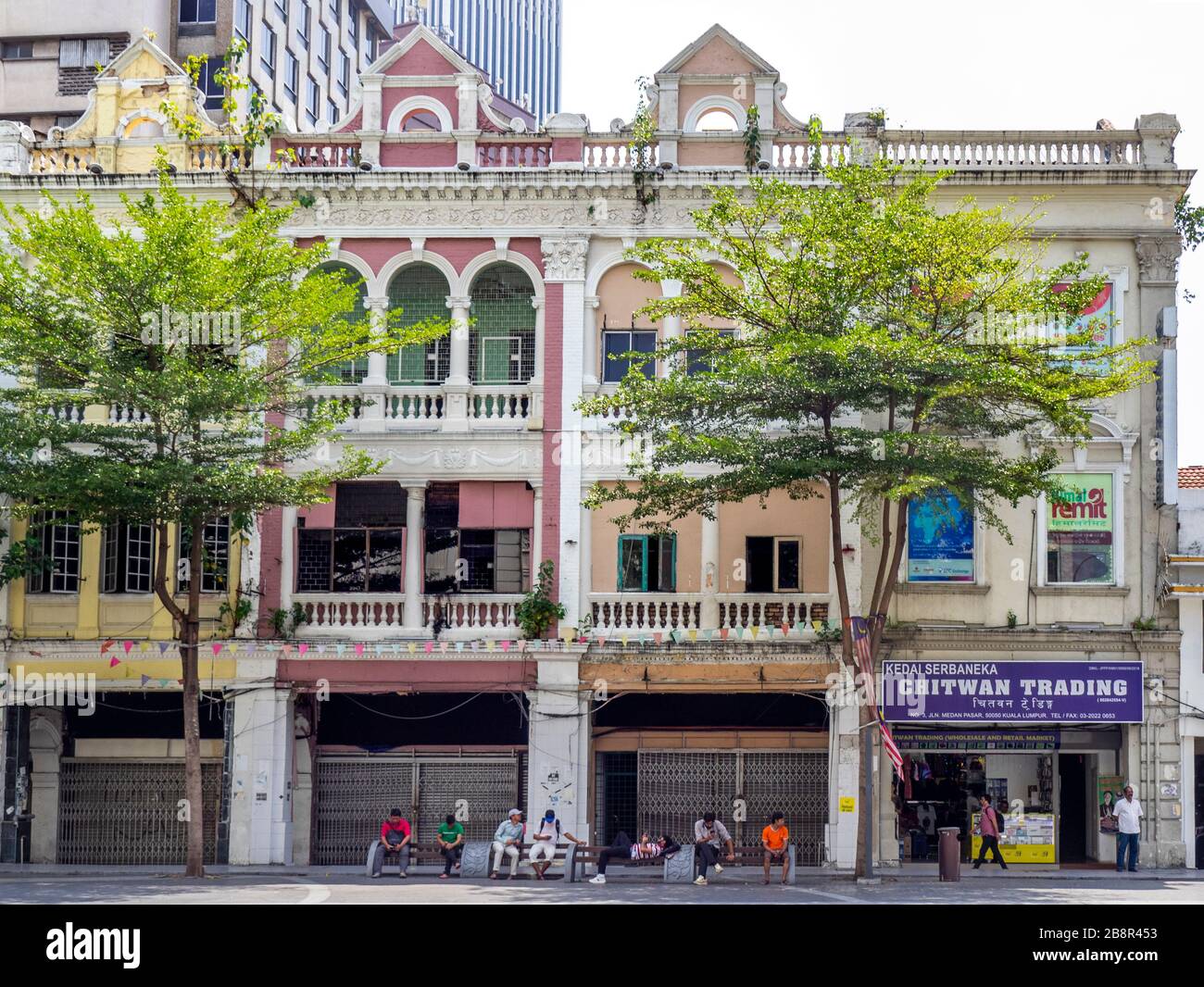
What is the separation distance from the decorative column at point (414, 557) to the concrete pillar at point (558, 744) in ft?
8.13

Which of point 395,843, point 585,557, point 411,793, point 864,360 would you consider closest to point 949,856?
point 864,360

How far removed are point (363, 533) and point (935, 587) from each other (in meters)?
10.7

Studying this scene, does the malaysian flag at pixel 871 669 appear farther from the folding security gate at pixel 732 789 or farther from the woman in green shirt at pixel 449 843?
the woman in green shirt at pixel 449 843

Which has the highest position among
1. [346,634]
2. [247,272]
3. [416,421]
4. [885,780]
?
[247,272]

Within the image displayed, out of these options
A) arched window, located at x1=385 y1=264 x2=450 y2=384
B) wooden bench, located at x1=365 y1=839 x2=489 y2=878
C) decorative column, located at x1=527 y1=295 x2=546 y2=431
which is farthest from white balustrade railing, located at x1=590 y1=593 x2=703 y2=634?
arched window, located at x1=385 y1=264 x2=450 y2=384

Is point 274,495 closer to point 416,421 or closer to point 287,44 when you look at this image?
point 416,421

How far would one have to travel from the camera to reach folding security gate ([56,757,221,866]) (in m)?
31.2

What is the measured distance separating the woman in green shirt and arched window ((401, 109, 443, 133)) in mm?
13305

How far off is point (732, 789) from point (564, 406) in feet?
25.8

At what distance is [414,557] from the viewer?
30.8 m

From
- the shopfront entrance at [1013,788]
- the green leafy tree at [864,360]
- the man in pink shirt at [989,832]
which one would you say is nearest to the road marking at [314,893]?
the green leafy tree at [864,360]

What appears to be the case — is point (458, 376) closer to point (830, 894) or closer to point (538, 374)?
point (538, 374)
